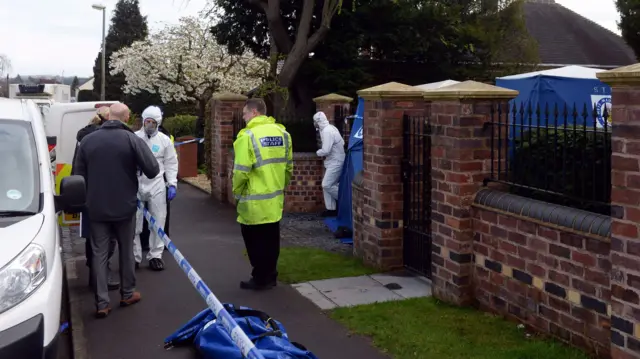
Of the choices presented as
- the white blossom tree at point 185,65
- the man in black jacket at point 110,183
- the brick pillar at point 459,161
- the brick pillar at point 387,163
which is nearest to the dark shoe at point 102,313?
the man in black jacket at point 110,183

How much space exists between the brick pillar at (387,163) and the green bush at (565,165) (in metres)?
1.71

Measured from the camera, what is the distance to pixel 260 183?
692 cm

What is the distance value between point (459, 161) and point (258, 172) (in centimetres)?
196

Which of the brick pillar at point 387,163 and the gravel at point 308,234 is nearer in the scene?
the brick pillar at point 387,163

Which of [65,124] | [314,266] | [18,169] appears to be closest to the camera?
[18,169]

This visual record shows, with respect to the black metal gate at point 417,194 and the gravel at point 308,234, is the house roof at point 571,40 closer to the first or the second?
the gravel at point 308,234

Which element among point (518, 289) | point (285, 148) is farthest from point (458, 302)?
point (285, 148)

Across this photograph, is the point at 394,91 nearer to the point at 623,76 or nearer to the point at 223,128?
the point at 623,76

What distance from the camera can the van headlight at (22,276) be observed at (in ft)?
13.3

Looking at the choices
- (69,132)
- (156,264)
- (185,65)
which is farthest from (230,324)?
(185,65)

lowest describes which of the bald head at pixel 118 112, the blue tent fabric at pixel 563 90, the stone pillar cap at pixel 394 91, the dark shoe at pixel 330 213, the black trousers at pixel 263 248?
the dark shoe at pixel 330 213

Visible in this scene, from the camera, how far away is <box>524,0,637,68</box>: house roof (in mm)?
30562

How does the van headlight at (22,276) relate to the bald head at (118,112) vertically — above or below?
below

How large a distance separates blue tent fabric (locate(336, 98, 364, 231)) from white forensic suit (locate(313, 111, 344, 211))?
769 millimetres
